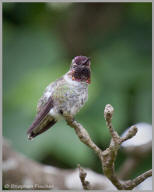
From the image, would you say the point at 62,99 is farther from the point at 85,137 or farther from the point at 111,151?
the point at 111,151

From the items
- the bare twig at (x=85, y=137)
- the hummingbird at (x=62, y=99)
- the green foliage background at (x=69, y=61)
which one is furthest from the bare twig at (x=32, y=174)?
the bare twig at (x=85, y=137)

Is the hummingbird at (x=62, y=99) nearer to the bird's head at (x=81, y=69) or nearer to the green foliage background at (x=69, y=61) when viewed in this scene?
the bird's head at (x=81, y=69)

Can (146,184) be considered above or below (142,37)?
below

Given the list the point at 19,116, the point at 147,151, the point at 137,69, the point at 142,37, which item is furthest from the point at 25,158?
the point at 142,37

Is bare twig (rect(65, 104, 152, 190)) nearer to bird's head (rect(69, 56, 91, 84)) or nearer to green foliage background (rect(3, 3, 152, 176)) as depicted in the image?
bird's head (rect(69, 56, 91, 84))

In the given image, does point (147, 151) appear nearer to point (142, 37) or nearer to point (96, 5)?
point (142, 37)
